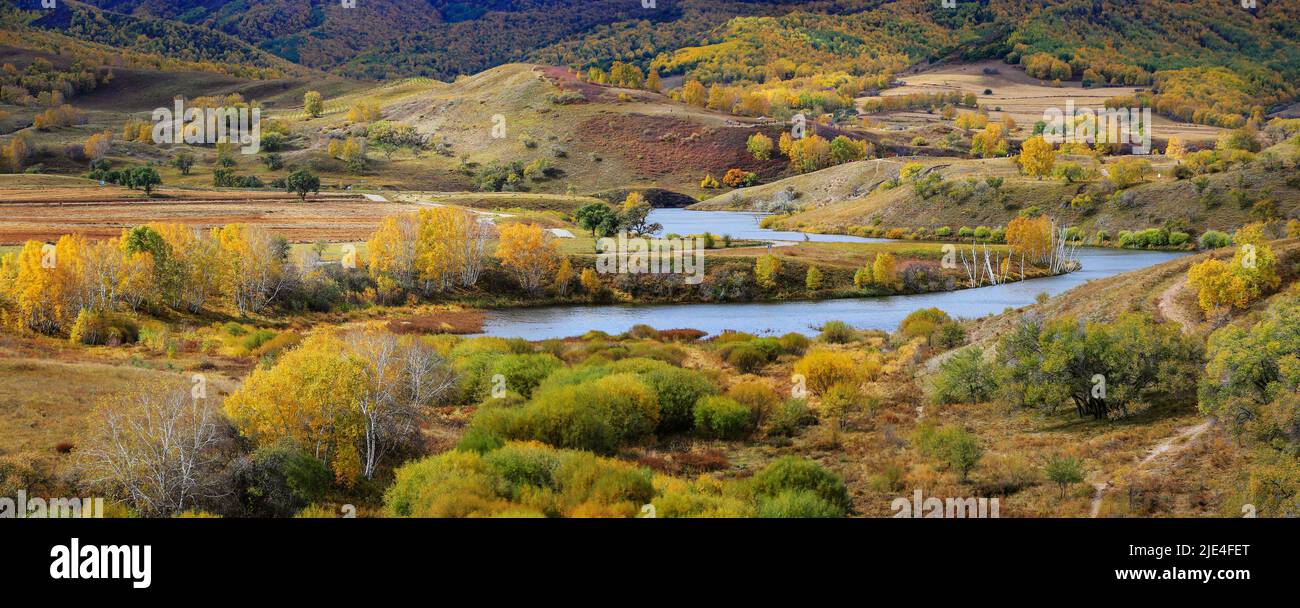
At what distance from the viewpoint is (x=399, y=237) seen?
7788 centimetres

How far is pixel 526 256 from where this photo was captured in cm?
8306

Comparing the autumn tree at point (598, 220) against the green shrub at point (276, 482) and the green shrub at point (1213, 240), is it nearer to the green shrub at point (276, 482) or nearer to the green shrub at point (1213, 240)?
the green shrub at point (1213, 240)

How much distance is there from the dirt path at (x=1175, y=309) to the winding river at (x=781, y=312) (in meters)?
29.9

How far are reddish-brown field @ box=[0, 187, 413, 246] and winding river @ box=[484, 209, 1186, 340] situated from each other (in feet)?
96.0

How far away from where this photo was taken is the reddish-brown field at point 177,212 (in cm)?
8694

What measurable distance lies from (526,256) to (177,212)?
151ft

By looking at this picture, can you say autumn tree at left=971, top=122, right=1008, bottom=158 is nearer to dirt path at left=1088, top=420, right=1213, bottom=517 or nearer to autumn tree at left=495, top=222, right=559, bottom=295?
autumn tree at left=495, top=222, right=559, bottom=295

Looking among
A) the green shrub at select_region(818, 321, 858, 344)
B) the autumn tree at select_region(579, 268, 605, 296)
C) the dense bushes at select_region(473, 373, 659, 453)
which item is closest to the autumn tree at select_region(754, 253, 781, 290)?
the autumn tree at select_region(579, 268, 605, 296)

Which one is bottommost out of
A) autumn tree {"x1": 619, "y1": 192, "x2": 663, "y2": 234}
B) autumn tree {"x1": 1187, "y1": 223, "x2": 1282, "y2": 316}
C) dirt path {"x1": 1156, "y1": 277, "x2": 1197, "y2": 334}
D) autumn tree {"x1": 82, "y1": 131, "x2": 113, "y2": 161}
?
dirt path {"x1": 1156, "y1": 277, "x2": 1197, "y2": 334}

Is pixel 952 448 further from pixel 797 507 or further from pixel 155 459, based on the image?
pixel 155 459

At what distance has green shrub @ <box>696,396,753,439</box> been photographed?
111 feet

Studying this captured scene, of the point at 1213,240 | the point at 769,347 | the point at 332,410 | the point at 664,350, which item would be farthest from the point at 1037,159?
the point at 332,410

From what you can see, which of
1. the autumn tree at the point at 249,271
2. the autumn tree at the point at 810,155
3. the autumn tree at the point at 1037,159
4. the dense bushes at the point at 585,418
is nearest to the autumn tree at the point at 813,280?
the autumn tree at the point at 249,271

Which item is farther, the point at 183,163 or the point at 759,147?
the point at 759,147
